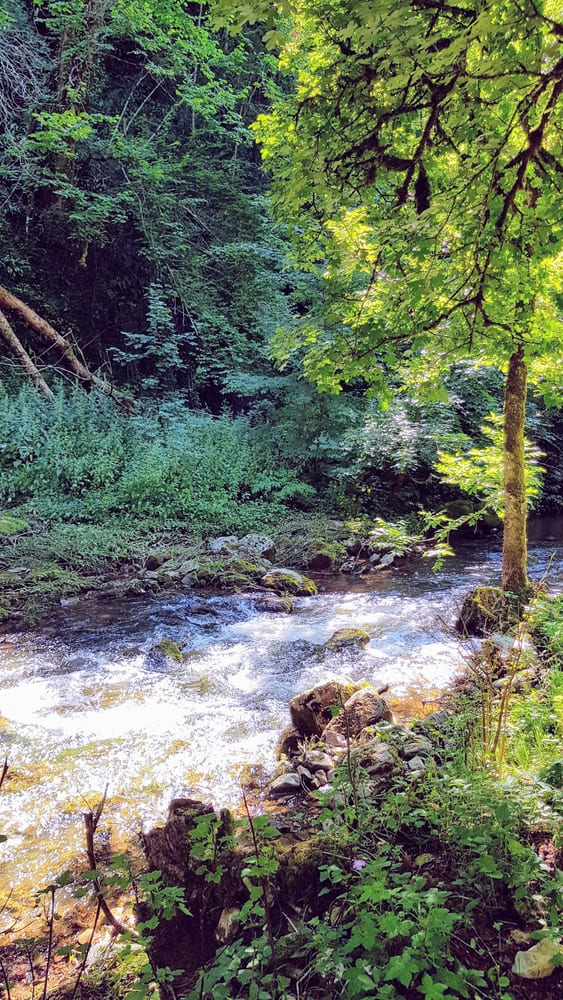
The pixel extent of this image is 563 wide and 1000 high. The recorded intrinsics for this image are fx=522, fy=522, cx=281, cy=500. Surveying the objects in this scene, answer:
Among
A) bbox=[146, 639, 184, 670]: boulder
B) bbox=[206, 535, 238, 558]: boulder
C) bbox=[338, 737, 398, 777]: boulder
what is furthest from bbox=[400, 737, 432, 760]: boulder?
bbox=[206, 535, 238, 558]: boulder

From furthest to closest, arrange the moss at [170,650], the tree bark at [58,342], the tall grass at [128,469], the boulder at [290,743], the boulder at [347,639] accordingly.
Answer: the tree bark at [58,342] < the tall grass at [128,469] < the boulder at [347,639] < the moss at [170,650] < the boulder at [290,743]

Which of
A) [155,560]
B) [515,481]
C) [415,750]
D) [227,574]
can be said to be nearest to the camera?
[415,750]

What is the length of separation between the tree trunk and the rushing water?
1.02 meters

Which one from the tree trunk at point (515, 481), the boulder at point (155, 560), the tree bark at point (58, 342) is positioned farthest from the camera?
the tree bark at point (58, 342)

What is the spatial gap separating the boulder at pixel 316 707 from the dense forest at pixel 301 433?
3cm

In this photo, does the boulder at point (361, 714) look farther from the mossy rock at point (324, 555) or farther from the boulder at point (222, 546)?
the boulder at point (222, 546)

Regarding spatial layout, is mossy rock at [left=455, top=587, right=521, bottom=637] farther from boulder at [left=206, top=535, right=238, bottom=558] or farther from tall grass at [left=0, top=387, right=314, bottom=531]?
tall grass at [left=0, top=387, right=314, bottom=531]

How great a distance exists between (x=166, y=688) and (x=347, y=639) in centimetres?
206

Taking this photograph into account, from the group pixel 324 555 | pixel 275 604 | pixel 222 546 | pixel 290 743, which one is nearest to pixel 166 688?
pixel 290 743

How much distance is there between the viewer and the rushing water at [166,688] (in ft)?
11.1

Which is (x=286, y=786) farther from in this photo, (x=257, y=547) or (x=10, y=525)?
(x=10, y=525)

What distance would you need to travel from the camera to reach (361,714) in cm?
362

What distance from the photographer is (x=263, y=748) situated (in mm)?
3943

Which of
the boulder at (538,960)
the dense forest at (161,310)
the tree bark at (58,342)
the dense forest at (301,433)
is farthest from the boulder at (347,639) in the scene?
the tree bark at (58,342)
